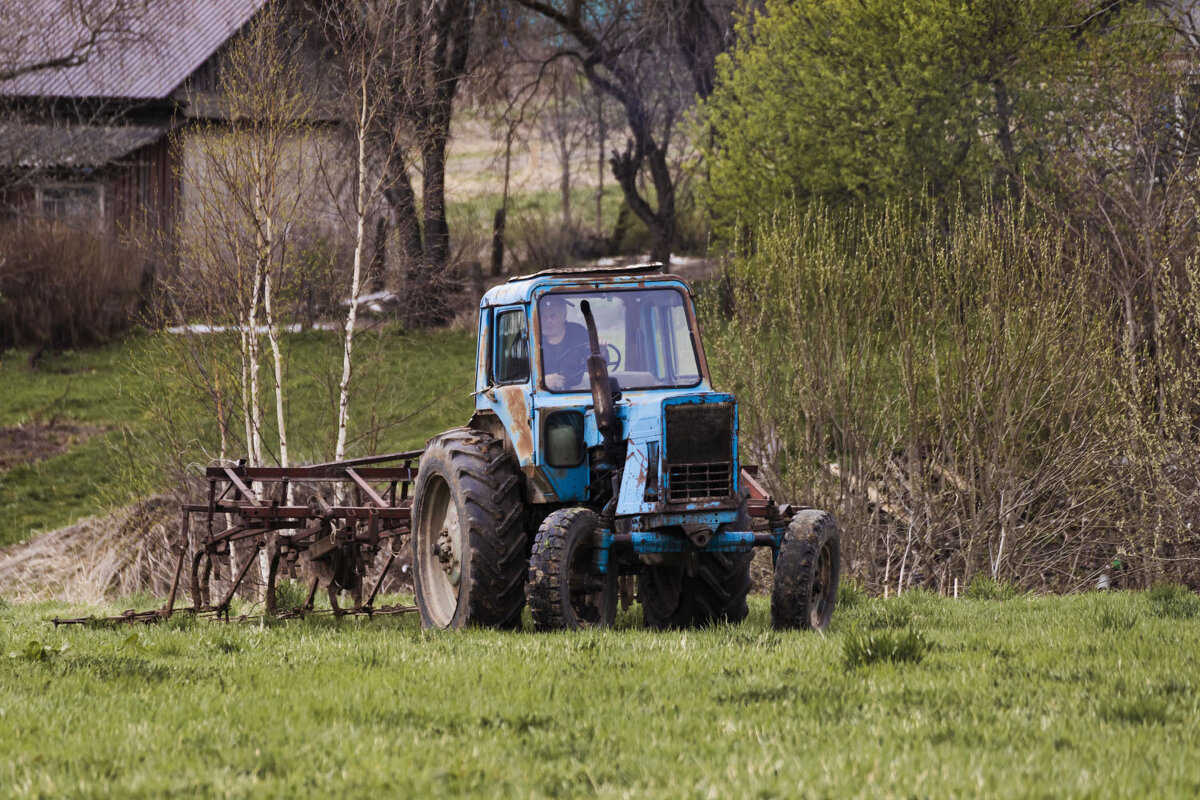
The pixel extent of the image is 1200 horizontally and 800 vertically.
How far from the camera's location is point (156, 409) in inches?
734

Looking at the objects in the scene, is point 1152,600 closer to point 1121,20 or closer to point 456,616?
point 456,616

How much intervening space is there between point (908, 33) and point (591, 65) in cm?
1082

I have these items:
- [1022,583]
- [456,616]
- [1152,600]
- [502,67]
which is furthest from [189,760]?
[502,67]

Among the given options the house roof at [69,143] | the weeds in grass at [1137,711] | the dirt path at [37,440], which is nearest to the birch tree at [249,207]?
the dirt path at [37,440]

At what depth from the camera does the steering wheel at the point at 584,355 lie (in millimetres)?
9625

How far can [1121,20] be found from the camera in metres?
23.7

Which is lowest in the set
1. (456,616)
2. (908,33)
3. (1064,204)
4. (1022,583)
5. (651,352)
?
(1022,583)

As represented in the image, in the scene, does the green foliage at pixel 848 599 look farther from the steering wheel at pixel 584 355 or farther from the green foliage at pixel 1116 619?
the steering wheel at pixel 584 355

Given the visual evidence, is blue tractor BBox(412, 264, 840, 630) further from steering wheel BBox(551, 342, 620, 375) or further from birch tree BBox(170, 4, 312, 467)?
birch tree BBox(170, 4, 312, 467)

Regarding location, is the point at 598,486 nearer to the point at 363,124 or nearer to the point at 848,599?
the point at 848,599

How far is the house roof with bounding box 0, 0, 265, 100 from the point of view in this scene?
35000mm

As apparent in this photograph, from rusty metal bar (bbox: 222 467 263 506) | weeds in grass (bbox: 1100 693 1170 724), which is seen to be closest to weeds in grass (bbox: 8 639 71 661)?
rusty metal bar (bbox: 222 467 263 506)

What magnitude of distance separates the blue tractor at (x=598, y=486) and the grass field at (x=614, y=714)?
502 millimetres

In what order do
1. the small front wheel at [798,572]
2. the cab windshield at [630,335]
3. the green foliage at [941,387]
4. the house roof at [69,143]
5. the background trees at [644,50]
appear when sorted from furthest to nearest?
the house roof at [69,143] < the background trees at [644,50] < the green foliage at [941,387] < the cab windshield at [630,335] < the small front wheel at [798,572]
